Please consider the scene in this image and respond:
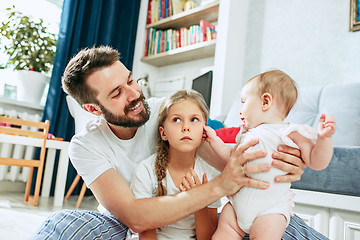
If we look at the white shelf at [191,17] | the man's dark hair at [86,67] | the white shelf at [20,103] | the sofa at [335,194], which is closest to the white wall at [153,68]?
the white shelf at [191,17]

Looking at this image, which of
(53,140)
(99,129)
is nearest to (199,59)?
(53,140)

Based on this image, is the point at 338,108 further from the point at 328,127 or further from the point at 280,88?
the point at 328,127

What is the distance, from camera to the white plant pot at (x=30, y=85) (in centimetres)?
292

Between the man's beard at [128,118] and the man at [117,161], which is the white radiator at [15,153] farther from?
the man's beard at [128,118]

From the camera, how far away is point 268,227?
2.56 ft

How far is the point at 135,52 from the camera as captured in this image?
12.1ft

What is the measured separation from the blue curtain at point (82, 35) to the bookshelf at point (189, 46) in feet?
0.88

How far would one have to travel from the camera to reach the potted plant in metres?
2.93

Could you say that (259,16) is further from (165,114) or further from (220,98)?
(165,114)

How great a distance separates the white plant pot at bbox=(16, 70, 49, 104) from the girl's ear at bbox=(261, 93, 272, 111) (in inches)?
105

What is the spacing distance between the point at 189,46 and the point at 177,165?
7.27ft

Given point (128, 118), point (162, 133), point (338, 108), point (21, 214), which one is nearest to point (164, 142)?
point (162, 133)

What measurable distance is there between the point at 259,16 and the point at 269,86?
6.94ft

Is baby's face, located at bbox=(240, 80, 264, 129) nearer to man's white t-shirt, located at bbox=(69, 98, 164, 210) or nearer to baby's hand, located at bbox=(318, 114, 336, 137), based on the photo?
baby's hand, located at bbox=(318, 114, 336, 137)
